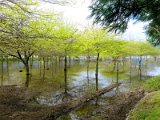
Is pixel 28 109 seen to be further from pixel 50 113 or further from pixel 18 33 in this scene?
pixel 18 33

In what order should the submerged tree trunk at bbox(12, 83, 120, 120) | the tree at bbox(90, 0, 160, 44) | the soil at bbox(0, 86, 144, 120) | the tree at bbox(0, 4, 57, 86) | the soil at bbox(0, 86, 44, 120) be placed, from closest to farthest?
the tree at bbox(90, 0, 160, 44), the tree at bbox(0, 4, 57, 86), the submerged tree trunk at bbox(12, 83, 120, 120), the soil at bbox(0, 86, 144, 120), the soil at bbox(0, 86, 44, 120)

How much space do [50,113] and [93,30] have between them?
64.0 ft

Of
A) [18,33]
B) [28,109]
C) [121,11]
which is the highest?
[121,11]

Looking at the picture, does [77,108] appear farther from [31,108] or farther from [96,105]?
[31,108]

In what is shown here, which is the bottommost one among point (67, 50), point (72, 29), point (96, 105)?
point (96, 105)

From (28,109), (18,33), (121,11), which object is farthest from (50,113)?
(121,11)

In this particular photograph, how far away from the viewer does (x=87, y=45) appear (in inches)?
1134

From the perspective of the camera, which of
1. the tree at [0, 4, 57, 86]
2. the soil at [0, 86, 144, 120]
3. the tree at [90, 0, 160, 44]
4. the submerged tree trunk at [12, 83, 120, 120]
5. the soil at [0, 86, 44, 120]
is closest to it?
the tree at [90, 0, 160, 44]

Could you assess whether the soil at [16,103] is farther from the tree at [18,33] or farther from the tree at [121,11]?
the tree at [121,11]

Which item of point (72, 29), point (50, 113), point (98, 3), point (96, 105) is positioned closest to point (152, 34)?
point (98, 3)

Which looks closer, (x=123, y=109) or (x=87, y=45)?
(x=123, y=109)

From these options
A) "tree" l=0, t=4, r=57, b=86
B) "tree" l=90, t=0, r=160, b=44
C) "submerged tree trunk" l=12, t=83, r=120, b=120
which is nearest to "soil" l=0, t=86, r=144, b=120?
"submerged tree trunk" l=12, t=83, r=120, b=120

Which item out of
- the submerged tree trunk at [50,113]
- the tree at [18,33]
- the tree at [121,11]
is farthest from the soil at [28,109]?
the tree at [121,11]

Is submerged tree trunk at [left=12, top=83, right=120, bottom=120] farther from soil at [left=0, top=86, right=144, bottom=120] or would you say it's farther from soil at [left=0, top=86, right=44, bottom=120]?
soil at [left=0, top=86, right=44, bottom=120]
